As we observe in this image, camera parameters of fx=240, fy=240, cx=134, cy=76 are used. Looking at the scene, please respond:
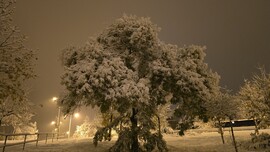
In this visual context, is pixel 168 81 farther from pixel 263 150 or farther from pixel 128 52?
pixel 263 150

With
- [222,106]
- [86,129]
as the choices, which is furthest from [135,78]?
[86,129]

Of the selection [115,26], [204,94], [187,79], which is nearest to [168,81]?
[187,79]

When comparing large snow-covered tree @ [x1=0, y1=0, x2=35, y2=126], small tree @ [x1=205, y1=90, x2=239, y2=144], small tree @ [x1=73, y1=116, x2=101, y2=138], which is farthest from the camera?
small tree @ [x1=73, y1=116, x2=101, y2=138]

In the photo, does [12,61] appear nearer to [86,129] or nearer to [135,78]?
[135,78]

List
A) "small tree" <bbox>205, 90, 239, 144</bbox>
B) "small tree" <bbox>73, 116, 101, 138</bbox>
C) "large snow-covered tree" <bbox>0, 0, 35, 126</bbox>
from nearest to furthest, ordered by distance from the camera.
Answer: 1. "large snow-covered tree" <bbox>0, 0, 35, 126</bbox>
2. "small tree" <bbox>205, 90, 239, 144</bbox>
3. "small tree" <bbox>73, 116, 101, 138</bbox>

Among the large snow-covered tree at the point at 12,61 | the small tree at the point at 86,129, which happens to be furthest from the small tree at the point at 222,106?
the small tree at the point at 86,129

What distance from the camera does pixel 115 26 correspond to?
52.9ft

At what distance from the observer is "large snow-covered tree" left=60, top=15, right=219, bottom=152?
41.0ft

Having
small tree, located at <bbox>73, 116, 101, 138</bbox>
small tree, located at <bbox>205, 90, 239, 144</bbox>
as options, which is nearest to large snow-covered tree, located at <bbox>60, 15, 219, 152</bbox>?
small tree, located at <bbox>205, 90, 239, 144</bbox>

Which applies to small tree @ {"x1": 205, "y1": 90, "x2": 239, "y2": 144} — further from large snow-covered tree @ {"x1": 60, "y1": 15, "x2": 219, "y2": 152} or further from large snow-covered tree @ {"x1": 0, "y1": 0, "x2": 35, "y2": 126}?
large snow-covered tree @ {"x1": 0, "y1": 0, "x2": 35, "y2": 126}

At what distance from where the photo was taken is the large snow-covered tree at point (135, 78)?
12484 mm

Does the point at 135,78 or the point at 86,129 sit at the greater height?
A: the point at 135,78

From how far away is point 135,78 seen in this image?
13.7 m

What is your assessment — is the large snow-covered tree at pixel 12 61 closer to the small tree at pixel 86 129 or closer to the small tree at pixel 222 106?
the small tree at pixel 222 106
